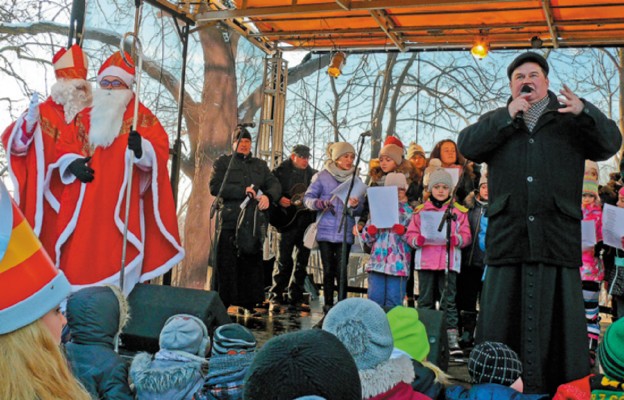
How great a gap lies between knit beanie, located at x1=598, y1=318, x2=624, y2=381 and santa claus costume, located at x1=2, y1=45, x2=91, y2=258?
3.58 meters

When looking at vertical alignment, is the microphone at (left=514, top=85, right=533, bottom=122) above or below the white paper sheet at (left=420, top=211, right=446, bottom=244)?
above

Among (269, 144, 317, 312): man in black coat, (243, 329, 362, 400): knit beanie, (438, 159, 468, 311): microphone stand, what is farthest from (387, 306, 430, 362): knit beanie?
(269, 144, 317, 312): man in black coat

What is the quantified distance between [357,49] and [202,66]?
2.15 m

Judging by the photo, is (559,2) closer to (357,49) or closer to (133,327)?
(357,49)

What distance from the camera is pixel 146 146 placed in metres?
4.50

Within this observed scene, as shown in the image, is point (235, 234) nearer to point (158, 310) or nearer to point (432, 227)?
point (432, 227)

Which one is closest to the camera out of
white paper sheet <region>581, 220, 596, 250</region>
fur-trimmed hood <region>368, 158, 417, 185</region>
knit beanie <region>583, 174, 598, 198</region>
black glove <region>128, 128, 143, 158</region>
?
black glove <region>128, 128, 143, 158</region>

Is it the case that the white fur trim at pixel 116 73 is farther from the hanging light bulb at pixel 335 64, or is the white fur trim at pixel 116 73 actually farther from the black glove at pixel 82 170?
the hanging light bulb at pixel 335 64

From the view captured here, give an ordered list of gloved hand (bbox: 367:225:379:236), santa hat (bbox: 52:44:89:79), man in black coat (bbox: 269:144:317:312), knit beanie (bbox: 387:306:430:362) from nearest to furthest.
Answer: knit beanie (bbox: 387:306:430:362)
santa hat (bbox: 52:44:89:79)
gloved hand (bbox: 367:225:379:236)
man in black coat (bbox: 269:144:317:312)

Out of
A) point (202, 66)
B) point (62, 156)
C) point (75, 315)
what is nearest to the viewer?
point (75, 315)

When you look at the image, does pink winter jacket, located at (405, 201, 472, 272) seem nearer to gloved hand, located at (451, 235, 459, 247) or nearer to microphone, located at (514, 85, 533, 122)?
gloved hand, located at (451, 235, 459, 247)

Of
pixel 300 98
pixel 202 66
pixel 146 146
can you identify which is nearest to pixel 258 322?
pixel 146 146

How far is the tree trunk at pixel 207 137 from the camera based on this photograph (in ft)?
29.2

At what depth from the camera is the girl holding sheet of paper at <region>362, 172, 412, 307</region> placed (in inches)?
221
